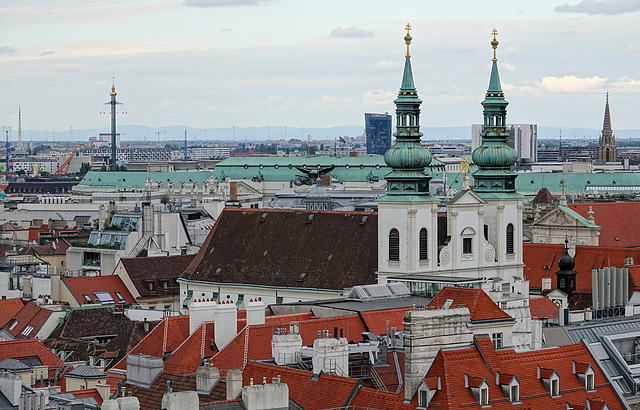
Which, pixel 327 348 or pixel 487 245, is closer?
pixel 327 348

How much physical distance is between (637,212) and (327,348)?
82.8 metres

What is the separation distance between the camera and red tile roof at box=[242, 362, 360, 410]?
48281 millimetres

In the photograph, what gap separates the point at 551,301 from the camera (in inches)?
3474

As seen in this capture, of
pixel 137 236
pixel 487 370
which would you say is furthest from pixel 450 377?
pixel 137 236

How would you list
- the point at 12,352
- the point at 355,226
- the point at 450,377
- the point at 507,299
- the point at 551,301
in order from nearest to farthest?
1. the point at 450,377
2. the point at 507,299
3. the point at 12,352
4. the point at 551,301
5. the point at 355,226

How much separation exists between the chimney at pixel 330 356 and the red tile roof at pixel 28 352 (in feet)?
75.7

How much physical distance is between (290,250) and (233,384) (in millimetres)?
47137

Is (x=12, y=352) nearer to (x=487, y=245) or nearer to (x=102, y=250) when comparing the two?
(x=487, y=245)

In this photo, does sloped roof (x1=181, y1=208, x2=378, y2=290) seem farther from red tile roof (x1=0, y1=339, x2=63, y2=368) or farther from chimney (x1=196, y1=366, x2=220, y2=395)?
chimney (x1=196, y1=366, x2=220, y2=395)

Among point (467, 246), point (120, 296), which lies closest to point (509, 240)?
point (467, 246)

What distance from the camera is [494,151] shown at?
9631cm

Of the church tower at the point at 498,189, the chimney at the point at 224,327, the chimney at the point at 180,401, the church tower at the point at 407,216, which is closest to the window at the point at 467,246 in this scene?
the church tower at the point at 498,189

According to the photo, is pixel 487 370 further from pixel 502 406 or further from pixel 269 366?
pixel 269 366

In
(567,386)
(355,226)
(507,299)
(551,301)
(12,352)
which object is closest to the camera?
(567,386)
